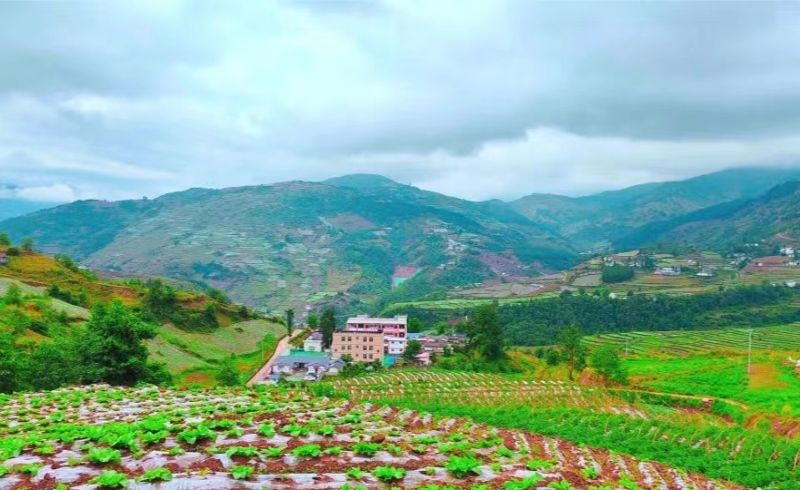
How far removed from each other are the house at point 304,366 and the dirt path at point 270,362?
0.66m

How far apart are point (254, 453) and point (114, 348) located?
17995 mm

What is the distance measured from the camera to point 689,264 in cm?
15238

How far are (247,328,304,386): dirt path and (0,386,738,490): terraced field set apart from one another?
1159 inches

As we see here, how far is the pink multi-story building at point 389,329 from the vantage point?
74312mm

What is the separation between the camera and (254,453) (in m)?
10.7

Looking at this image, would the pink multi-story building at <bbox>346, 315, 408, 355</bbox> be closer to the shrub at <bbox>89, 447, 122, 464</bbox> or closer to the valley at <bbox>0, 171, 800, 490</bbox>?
the valley at <bbox>0, 171, 800, 490</bbox>

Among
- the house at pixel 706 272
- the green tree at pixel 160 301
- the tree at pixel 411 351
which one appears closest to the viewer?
the green tree at pixel 160 301

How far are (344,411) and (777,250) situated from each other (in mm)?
185187

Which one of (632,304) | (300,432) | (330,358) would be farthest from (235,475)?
(632,304)

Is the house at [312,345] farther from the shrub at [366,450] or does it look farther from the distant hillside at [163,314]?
the shrub at [366,450]

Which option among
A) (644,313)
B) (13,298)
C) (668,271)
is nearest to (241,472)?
(13,298)

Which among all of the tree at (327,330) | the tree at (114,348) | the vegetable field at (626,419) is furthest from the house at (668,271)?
the tree at (114,348)

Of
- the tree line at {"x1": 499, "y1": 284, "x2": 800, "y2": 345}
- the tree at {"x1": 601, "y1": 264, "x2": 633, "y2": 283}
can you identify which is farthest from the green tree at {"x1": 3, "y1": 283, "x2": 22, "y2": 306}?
the tree at {"x1": 601, "y1": 264, "x2": 633, "y2": 283}

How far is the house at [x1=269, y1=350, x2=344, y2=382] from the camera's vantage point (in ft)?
175
